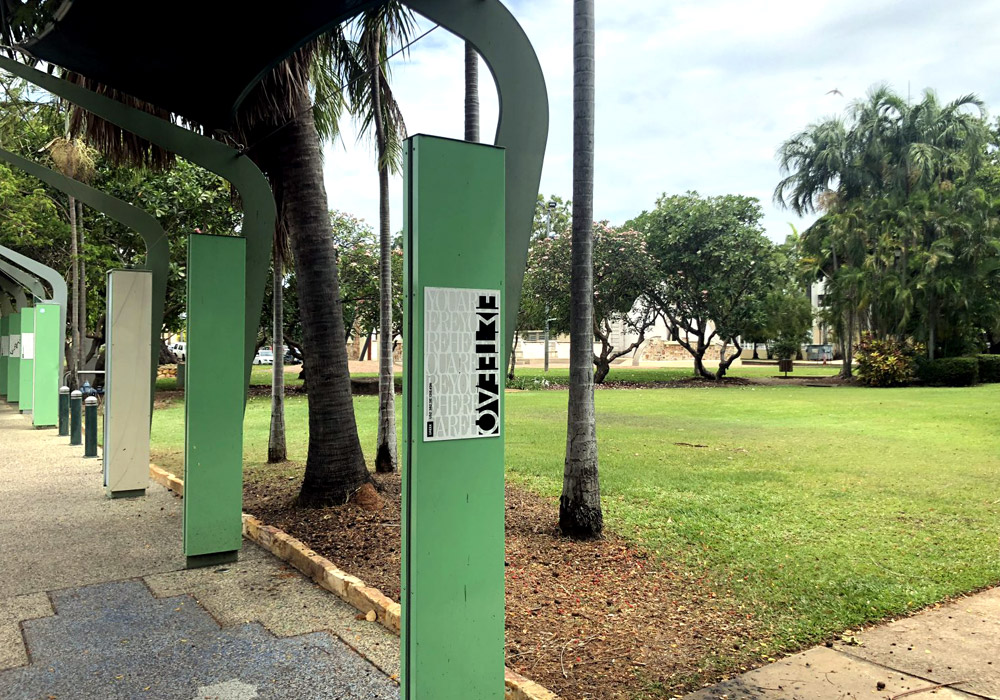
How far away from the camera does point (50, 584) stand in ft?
17.3

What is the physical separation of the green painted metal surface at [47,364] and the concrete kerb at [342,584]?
32.1 feet

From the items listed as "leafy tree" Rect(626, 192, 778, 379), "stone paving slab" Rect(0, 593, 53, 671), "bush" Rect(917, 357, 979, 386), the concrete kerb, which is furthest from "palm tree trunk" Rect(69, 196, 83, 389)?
"bush" Rect(917, 357, 979, 386)

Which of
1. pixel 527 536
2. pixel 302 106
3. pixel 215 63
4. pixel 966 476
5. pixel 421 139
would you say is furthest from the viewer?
pixel 966 476

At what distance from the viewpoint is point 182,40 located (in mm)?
4609

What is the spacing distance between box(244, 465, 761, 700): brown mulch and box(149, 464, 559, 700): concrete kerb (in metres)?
0.18

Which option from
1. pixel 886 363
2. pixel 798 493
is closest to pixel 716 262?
pixel 886 363

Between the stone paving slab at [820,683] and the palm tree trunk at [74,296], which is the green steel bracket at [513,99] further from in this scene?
the palm tree trunk at [74,296]

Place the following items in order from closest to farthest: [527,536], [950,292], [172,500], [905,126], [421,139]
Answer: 1. [421,139]
2. [527,536]
3. [172,500]
4. [950,292]
5. [905,126]

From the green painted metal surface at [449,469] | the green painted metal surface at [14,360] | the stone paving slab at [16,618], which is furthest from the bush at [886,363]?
the stone paving slab at [16,618]

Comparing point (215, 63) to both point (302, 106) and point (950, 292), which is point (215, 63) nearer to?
point (302, 106)

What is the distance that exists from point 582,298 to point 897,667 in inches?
129

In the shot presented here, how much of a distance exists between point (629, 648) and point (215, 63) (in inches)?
178

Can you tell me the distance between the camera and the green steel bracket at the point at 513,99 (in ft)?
11.1

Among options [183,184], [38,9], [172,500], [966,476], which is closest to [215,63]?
[38,9]
